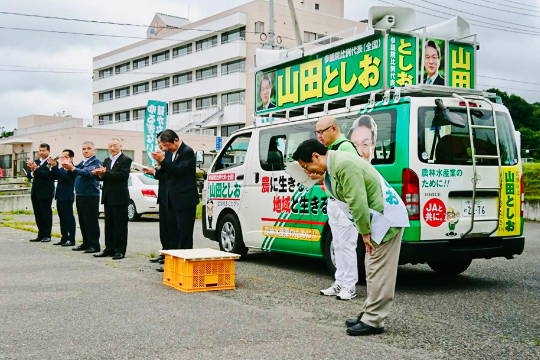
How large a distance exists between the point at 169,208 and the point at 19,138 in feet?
172

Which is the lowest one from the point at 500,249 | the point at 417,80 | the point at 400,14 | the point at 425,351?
the point at 425,351

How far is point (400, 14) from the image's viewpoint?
24.6 feet

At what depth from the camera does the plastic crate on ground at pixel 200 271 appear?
22.5ft

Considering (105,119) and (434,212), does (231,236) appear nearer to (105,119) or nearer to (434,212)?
(434,212)

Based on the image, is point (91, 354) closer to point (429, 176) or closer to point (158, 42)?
point (429, 176)

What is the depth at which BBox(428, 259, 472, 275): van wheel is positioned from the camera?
8.27 metres

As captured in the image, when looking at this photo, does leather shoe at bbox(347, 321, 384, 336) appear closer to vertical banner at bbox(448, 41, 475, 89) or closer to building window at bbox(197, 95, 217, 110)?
vertical banner at bbox(448, 41, 475, 89)

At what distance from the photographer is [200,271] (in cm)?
696

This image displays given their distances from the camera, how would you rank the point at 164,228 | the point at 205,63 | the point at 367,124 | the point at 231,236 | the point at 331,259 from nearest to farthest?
the point at 367,124, the point at 331,259, the point at 164,228, the point at 231,236, the point at 205,63

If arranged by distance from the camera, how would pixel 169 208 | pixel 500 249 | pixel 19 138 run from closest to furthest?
1. pixel 500 249
2. pixel 169 208
3. pixel 19 138

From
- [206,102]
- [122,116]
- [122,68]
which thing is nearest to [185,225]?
[206,102]

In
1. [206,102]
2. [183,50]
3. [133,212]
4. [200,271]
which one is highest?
[183,50]

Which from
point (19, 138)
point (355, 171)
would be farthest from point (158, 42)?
point (355, 171)

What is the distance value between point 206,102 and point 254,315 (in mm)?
51332
